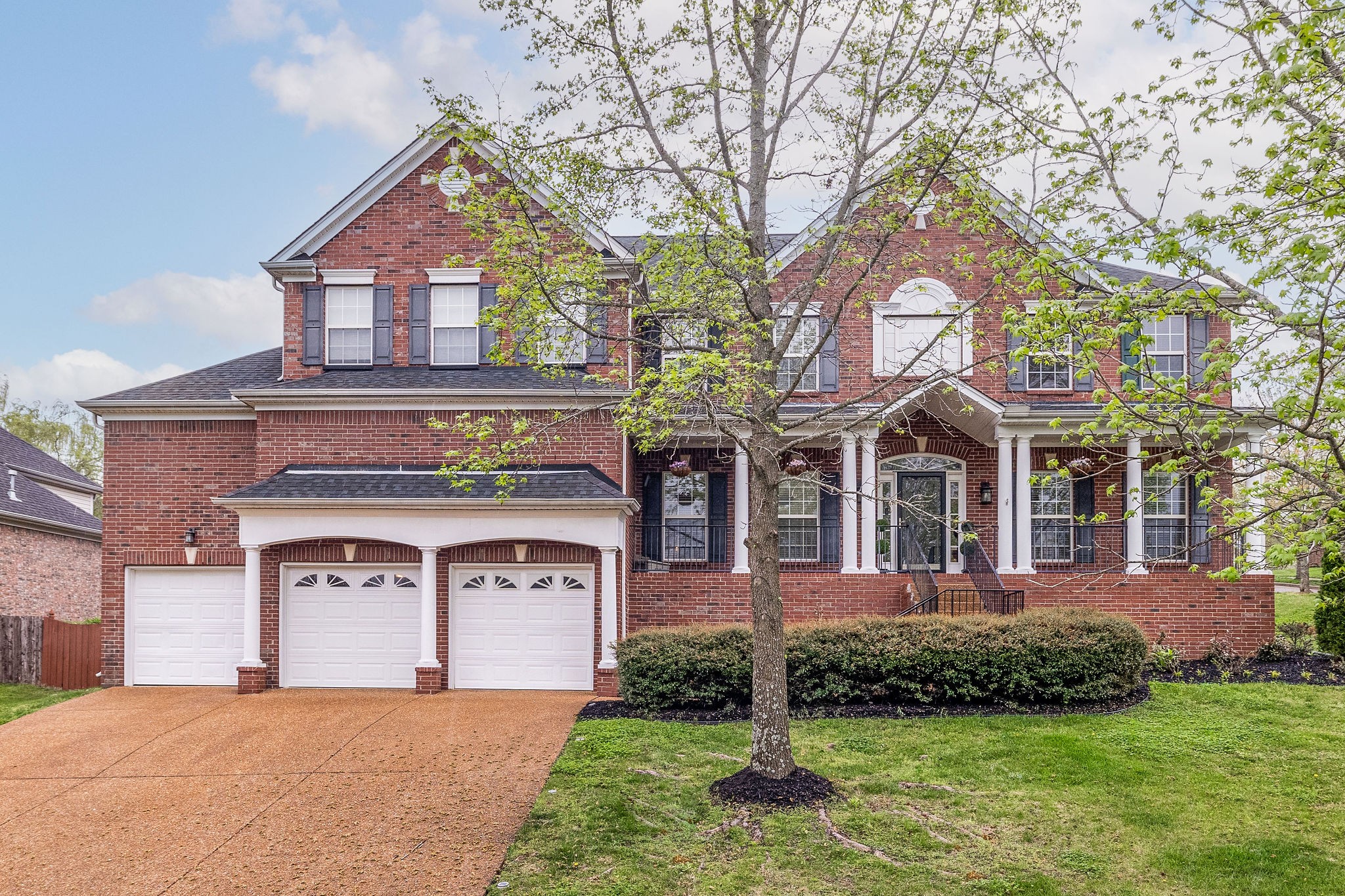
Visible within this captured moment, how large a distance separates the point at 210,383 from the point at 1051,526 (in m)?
15.5

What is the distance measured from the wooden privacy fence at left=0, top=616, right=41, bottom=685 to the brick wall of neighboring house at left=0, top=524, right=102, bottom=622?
398 centimetres

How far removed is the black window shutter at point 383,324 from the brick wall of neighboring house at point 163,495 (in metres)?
2.44

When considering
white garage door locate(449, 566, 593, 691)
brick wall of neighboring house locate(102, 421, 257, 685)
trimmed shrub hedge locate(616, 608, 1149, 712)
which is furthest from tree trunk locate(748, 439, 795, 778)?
brick wall of neighboring house locate(102, 421, 257, 685)

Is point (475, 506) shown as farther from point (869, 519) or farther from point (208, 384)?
point (869, 519)

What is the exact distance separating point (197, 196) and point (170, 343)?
3272 centimetres

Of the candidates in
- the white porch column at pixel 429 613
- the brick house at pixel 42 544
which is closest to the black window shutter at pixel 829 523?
the white porch column at pixel 429 613

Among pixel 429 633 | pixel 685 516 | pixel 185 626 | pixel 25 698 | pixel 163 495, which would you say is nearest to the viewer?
pixel 429 633

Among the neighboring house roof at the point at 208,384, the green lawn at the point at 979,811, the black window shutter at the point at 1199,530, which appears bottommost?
the green lawn at the point at 979,811

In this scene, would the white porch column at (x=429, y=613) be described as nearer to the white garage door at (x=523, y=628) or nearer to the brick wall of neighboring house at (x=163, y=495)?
the white garage door at (x=523, y=628)

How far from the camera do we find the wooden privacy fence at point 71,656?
46.8 ft

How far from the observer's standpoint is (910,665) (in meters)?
11.0

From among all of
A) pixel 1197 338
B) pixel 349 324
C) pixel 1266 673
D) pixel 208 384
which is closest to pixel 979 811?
pixel 1266 673

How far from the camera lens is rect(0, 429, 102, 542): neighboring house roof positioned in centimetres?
2008

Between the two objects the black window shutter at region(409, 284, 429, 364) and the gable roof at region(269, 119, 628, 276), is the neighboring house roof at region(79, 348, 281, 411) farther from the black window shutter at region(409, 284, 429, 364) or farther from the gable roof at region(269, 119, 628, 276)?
the black window shutter at region(409, 284, 429, 364)
